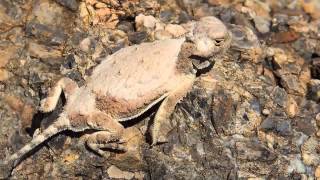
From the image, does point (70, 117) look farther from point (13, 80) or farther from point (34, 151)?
point (13, 80)

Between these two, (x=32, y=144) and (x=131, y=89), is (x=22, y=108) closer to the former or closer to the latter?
(x=32, y=144)

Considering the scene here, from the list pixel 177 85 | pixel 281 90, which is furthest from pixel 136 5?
pixel 281 90

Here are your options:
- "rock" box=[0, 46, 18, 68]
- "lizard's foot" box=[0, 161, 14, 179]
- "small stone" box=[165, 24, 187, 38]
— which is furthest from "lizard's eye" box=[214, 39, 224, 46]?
"lizard's foot" box=[0, 161, 14, 179]

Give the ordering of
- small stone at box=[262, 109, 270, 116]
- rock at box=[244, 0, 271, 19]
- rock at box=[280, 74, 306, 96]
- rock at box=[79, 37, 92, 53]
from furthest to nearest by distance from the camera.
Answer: rock at box=[244, 0, 271, 19] < rock at box=[280, 74, 306, 96] < rock at box=[79, 37, 92, 53] < small stone at box=[262, 109, 270, 116]

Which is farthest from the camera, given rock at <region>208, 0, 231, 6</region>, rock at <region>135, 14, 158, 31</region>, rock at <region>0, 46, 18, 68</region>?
rock at <region>208, 0, 231, 6</region>

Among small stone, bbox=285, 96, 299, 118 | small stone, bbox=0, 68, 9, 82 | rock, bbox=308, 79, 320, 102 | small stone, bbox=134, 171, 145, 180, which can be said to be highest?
small stone, bbox=0, 68, 9, 82

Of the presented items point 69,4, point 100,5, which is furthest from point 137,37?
point 69,4

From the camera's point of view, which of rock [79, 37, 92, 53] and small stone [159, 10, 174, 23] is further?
small stone [159, 10, 174, 23]

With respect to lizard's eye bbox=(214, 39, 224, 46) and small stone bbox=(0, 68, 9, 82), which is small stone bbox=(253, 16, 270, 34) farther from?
small stone bbox=(0, 68, 9, 82)

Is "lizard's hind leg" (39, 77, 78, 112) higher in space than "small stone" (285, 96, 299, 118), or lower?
higher
